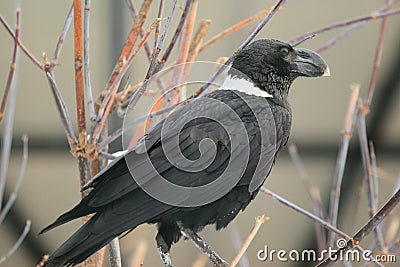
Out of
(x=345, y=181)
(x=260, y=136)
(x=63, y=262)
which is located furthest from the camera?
(x=345, y=181)

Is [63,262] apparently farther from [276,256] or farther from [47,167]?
[276,256]

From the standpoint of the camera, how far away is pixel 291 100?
2.42 metres

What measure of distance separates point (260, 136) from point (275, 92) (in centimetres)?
15

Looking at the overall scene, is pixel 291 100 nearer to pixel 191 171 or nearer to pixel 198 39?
pixel 198 39

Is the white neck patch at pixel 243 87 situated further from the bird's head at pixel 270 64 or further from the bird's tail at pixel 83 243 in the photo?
the bird's tail at pixel 83 243

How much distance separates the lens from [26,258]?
8.38ft

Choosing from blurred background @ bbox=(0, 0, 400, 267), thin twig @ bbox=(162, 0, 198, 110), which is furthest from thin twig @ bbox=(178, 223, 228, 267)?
blurred background @ bbox=(0, 0, 400, 267)

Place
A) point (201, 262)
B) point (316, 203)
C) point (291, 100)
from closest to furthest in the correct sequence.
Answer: point (316, 203) < point (201, 262) < point (291, 100)

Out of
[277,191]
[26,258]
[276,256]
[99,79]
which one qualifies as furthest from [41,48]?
[276,256]

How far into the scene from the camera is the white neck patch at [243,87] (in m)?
1.30

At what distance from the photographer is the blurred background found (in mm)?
2297

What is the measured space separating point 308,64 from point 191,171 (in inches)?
12.9

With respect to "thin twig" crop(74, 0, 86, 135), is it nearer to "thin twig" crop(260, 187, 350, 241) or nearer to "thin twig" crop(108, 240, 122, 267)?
"thin twig" crop(108, 240, 122, 267)

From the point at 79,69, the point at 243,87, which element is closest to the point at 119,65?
the point at 79,69
